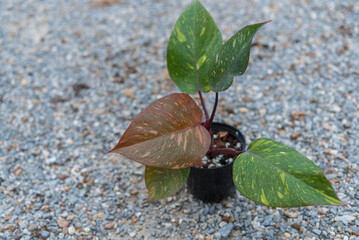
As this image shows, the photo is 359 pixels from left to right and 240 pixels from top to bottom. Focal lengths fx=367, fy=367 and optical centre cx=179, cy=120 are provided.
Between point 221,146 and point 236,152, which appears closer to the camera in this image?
point 236,152

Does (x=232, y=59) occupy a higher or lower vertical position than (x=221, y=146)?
higher

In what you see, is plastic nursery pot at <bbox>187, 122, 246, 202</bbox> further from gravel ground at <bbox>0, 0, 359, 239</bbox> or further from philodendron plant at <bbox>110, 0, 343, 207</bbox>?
philodendron plant at <bbox>110, 0, 343, 207</bbox>

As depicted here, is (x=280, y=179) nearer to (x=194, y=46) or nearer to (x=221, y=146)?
(x=221, y=146)

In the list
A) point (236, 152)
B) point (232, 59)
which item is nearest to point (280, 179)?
point (236, 152)

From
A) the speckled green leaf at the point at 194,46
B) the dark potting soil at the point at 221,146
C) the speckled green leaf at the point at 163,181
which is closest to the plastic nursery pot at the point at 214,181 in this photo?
the dark potting soil at the point at 221,146

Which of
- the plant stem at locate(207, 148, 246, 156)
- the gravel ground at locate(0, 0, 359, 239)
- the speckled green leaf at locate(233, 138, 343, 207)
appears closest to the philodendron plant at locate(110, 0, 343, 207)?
the speckled green leaf at locate(233, 138, 343, 207)

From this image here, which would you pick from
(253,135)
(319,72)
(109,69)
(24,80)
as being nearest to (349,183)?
(253,135)

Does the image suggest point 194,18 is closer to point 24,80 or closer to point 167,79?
point 167,79
